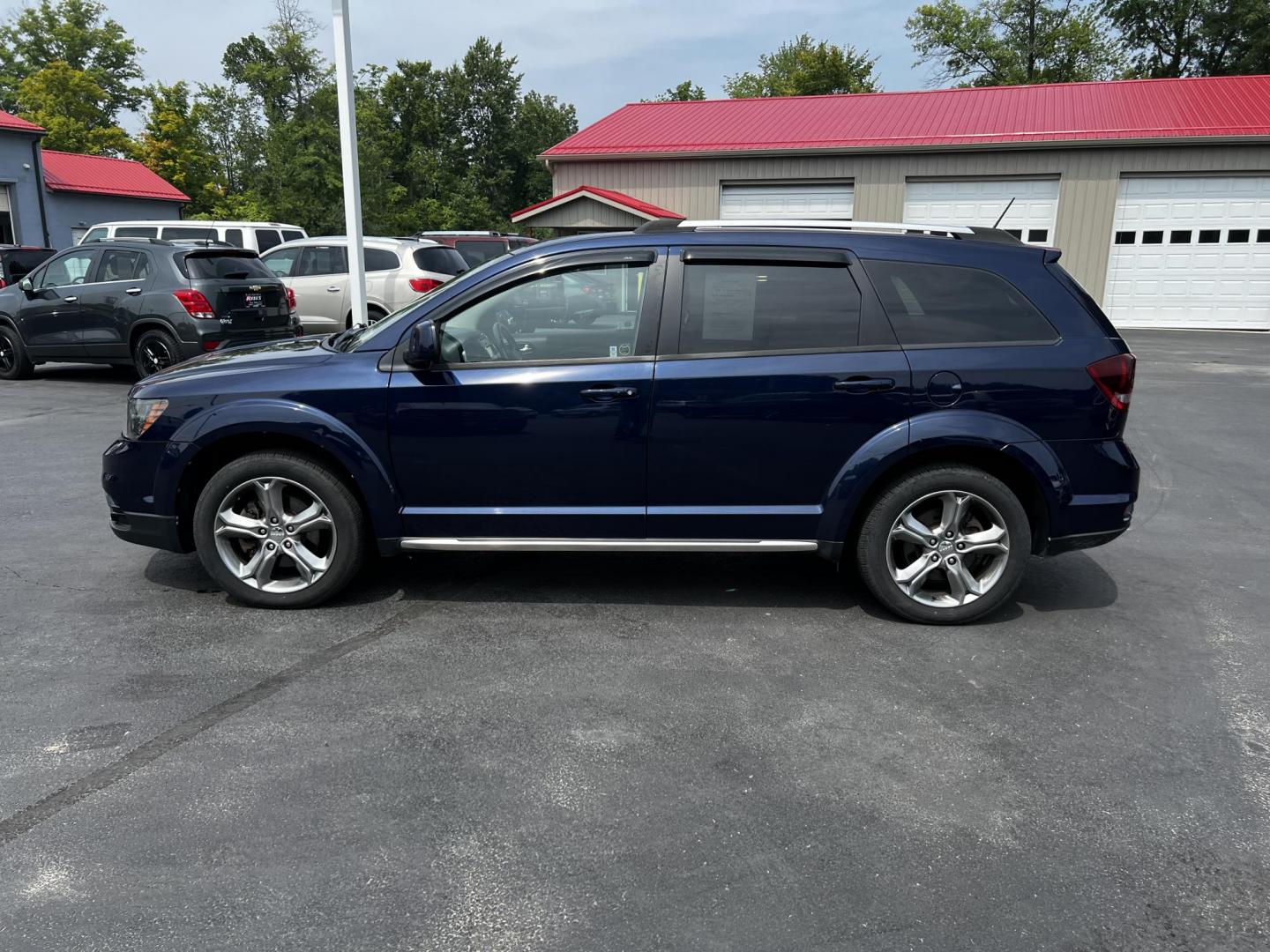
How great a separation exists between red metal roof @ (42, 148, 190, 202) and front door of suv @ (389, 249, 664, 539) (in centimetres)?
3379

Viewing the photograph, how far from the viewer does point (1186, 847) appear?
2.74 m

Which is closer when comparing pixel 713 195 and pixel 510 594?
pixel 510 594

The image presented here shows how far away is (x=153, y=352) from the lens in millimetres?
11492

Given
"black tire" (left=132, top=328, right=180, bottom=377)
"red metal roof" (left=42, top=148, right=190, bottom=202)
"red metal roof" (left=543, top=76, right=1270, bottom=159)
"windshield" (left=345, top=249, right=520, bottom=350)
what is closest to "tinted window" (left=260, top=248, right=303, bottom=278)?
"black tire" (left=132, top=328, right=180, bottom=377)

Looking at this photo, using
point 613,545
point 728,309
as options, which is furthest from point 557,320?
point 613,545

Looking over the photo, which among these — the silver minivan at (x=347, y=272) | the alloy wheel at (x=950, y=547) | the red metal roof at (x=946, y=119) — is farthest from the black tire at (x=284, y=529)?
the red metal roof at (x=946, y=119)

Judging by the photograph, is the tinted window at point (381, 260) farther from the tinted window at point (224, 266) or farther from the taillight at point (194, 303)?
the taillight at point (194, 303)

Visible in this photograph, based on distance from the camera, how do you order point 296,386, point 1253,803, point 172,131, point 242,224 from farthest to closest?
point 172,131 < point 242,224 < point 296,386 < point 1253,803

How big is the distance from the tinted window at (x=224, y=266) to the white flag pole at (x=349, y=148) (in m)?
2.91

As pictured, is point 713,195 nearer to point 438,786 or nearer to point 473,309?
point 473,309

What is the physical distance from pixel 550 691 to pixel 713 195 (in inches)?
820

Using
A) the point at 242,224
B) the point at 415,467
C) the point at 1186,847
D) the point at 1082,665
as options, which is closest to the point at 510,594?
the point at 415,467

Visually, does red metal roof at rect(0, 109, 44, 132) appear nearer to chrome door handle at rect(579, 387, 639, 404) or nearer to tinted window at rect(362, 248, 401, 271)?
tinted window at rect(362, 248, 401, 271)

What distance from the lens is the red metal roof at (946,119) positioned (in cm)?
2056
